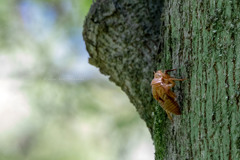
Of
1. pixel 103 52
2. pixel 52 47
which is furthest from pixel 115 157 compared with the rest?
pixel 103 52

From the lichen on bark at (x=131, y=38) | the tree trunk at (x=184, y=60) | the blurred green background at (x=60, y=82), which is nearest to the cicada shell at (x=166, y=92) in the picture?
the tree trunk at (x=184, y=60)

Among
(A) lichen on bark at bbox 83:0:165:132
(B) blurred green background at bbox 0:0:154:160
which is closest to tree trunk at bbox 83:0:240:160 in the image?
(A) lichen on bark at bbox 83:0:165:132

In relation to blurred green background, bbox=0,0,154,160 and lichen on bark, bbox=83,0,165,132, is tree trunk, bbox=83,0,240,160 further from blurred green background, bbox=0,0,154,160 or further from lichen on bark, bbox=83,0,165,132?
blurred green background, bbox=0,0,154,160

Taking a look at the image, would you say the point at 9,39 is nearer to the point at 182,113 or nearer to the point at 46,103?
the point at 46,103

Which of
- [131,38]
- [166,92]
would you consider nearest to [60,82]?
[131,38]

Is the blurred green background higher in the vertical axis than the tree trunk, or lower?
higher

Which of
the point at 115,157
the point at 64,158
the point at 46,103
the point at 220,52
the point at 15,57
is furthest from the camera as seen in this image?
the point at 64,158
